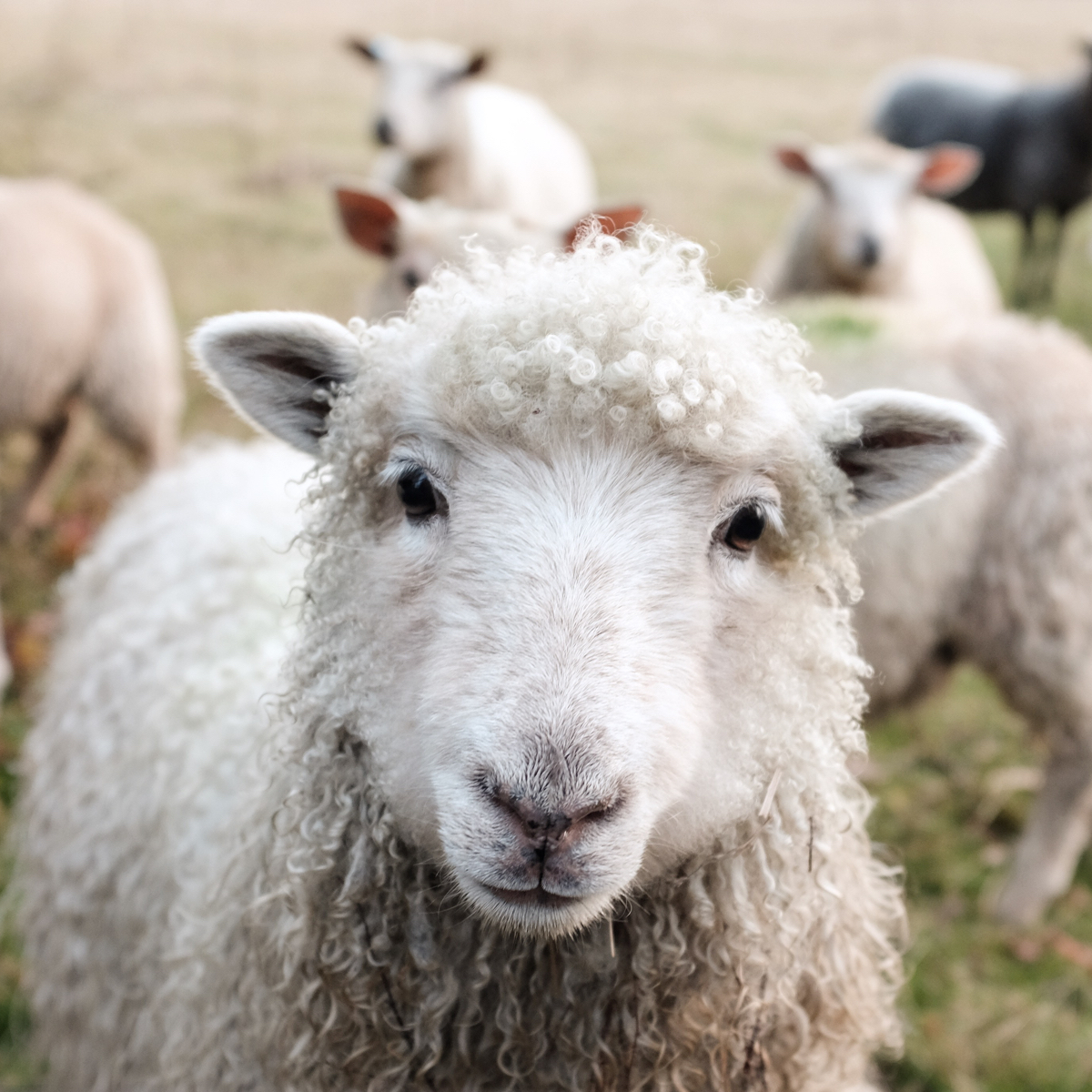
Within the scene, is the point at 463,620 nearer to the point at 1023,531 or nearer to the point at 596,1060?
the point at 596,1060

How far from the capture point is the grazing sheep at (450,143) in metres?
6.62

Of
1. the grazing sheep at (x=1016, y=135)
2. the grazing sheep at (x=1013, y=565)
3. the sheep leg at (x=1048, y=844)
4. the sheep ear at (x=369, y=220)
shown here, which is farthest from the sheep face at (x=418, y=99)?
the grazing sheep at (x=1016, y=135)

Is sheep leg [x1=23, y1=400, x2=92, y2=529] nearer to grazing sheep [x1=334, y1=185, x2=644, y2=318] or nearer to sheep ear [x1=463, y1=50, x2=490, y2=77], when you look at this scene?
grazing sheep [x1=334, y1=185, x2=644, y2=318]

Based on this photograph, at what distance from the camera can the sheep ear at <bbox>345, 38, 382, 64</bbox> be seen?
7.12 metres

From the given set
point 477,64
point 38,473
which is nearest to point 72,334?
point 38,473

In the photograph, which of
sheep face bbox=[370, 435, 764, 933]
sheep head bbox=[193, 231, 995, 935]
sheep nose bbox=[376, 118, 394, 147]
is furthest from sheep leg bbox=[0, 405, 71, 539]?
sheep face bbox=[370, 435, 764, 933]

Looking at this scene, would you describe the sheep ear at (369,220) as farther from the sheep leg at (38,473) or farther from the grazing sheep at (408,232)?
the sheep leg at (38,473)

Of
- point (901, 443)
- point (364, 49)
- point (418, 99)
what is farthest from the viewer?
point (364, 49)

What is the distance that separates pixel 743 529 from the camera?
165 centimetres

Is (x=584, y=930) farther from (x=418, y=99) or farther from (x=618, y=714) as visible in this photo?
(x=418, y=99)

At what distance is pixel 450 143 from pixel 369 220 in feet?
7.27

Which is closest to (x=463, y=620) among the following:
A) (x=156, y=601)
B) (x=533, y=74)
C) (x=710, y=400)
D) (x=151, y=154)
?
(x=710, y=400)

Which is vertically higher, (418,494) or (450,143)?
(418,494)

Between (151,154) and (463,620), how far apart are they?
10.9 metres
